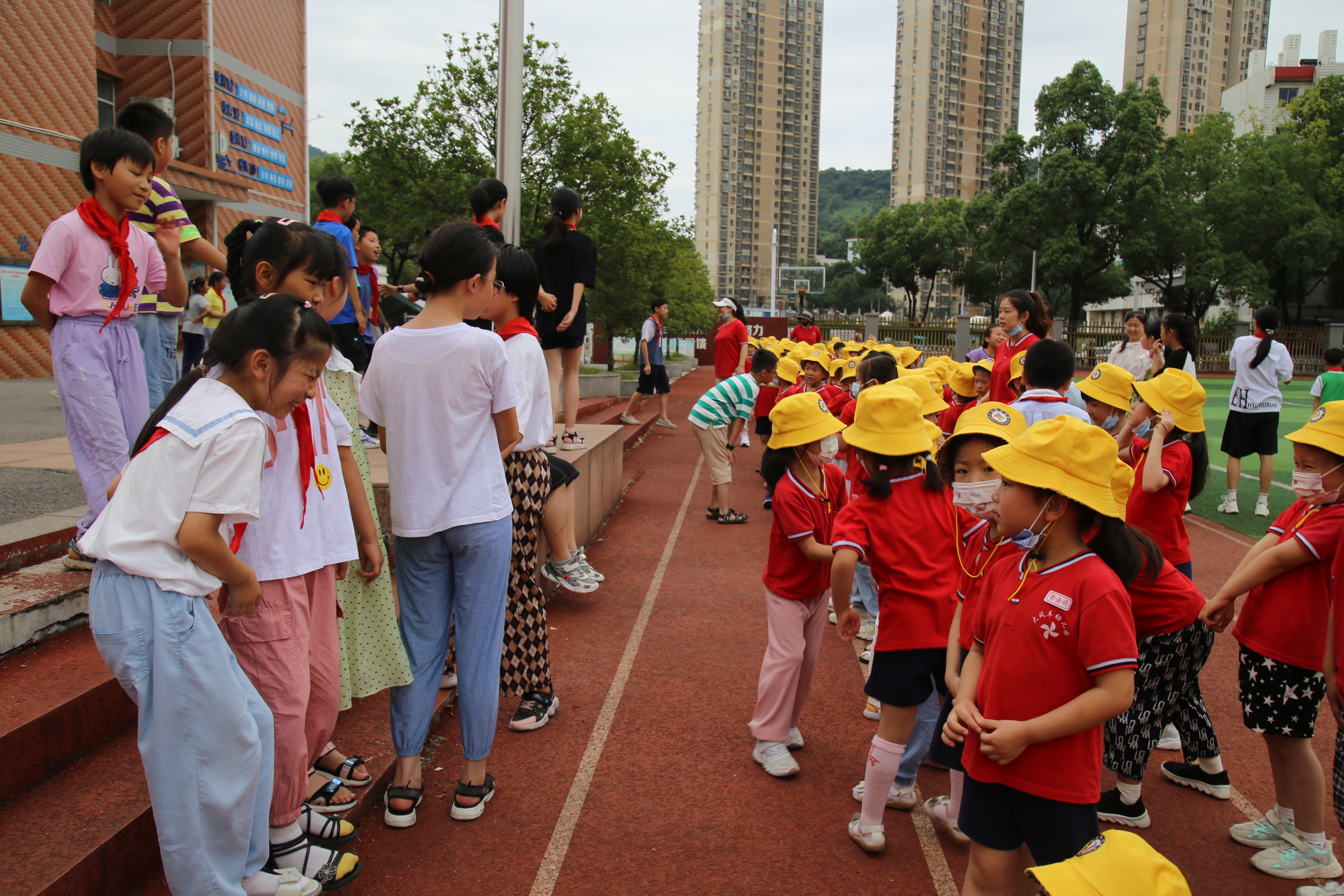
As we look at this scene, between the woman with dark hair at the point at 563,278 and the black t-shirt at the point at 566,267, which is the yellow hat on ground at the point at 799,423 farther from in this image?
the black t-shirt at the point at 566,267

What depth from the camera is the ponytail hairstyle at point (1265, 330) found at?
9.27 m

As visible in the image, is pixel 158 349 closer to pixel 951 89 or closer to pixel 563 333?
pixel 563 333

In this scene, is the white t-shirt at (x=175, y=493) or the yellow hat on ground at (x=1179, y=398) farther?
the yellow hat on ground at (x=1179, y=398)

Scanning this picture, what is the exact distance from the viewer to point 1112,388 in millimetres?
4453

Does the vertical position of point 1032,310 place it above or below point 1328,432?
above

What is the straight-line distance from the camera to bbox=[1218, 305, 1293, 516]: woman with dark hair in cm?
937

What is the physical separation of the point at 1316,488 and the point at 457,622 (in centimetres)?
310

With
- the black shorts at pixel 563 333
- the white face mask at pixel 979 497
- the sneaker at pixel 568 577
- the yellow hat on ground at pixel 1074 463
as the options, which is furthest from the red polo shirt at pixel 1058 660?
the black shorts at pixel 563 333

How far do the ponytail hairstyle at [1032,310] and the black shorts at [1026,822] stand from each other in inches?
192

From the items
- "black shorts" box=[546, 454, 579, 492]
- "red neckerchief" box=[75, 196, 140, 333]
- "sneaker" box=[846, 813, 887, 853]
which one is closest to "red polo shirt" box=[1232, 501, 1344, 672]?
"sneaker" box=[846, 813, 887, 853]

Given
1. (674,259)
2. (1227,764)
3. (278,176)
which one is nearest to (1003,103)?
(674,259)

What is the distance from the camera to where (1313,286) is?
160 ft

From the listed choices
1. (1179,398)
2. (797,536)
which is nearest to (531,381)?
(797,536)

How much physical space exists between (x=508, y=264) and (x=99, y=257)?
1.67m
